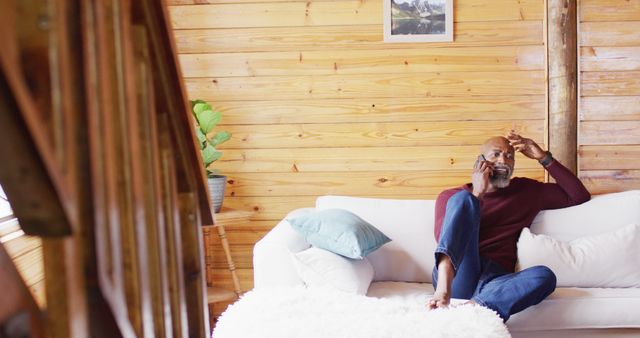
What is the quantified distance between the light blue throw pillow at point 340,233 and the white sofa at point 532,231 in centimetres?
7

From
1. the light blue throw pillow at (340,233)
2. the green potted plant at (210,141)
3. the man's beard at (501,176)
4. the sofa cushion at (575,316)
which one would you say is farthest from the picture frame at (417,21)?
the sofa cushion at (575,316)

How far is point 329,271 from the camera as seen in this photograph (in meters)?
2.59

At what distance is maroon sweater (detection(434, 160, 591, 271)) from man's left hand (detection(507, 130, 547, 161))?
0.07m

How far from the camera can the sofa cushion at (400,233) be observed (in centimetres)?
293

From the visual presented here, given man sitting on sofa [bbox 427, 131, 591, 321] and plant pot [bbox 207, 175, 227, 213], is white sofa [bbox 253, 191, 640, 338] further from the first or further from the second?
plant pot [bbox 207, 175, 227, 213]

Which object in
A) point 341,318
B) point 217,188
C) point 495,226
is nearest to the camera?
point 341,318

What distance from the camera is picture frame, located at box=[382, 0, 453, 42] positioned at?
336 centimetres

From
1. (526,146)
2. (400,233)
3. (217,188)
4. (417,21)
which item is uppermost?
(417,21)

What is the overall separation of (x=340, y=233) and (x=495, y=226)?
757 millimetres

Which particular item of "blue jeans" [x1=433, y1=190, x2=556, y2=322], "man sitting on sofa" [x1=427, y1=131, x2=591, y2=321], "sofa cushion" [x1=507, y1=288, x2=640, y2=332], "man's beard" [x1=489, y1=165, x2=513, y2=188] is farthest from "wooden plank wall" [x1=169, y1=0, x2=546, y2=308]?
"sofa cushion" [x1=507, y1=288, x2=640, y2=332]

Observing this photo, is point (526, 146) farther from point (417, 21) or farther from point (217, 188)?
point (217, 188)

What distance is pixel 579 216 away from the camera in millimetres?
3035

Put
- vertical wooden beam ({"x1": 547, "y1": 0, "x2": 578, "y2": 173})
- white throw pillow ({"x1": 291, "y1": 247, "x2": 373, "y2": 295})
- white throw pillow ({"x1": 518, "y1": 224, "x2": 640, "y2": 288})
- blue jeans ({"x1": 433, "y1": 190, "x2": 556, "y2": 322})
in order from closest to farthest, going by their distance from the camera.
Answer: blue jeans ({"x1": 433, "y1": 190, "x2": 556, "y2": 322}) → white throw pillow ({"x1": 291, "y1": 247, "x2": 373, "y2": 295}) → white throw pillow ({"x1": 518, "y1": 224, "x2": 640, "y2": 288}) → vertical wooden beam ({"x1": 547, "y1": 0, "x2": 578, "y2": 173})

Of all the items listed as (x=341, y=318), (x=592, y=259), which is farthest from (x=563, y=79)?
(x=341, y=318)
